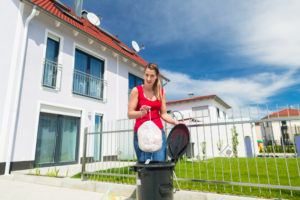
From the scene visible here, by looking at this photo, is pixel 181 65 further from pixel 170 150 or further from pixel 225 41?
pixel 170 150

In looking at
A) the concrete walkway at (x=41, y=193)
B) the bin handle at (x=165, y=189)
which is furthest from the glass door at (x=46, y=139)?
the bin handle at (x=165, y=189)

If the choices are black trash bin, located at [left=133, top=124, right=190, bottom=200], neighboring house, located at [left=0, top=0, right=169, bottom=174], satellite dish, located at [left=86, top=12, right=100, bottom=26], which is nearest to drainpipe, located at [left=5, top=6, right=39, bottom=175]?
neighboring house, located at [left=0, top=0, right=169, bottom=174]

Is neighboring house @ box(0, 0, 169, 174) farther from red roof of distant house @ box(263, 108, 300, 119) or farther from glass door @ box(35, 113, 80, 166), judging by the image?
red roof of distant house @ box(263, 108, 300, 119)

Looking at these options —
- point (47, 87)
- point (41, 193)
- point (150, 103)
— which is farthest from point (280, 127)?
point (47, 87)

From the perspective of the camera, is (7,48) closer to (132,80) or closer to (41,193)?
(41,193)

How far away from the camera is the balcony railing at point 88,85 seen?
9156mm

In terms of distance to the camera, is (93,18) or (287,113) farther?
(93,18)

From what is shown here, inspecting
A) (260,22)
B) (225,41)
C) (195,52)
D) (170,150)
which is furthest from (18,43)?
(195,52)

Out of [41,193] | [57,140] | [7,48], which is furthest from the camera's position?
[57,140]

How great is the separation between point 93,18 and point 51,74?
18.8 feet

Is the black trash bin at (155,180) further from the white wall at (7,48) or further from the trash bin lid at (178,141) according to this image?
the white wall at (7,48)

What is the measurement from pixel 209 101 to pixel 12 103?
2012 cm

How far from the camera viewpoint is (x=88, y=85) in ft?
31.9

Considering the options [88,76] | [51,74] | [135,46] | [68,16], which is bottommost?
[51,74]
